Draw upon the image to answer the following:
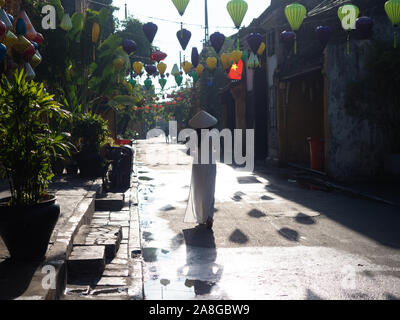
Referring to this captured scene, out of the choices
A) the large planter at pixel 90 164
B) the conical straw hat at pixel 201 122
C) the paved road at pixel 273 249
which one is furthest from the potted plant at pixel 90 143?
the conical straw hat at pixel 201 122

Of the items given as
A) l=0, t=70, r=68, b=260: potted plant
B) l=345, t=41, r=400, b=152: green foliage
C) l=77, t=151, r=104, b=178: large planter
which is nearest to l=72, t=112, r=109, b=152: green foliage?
l=77, t=151, r=104, b=178: large planter

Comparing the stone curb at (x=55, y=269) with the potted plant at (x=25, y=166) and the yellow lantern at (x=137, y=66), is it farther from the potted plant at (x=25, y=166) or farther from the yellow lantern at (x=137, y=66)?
the yellow lantern at (x=137, y=66)

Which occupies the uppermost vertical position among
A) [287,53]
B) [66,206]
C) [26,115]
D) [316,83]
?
[287,53]

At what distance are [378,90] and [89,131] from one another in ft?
26.8

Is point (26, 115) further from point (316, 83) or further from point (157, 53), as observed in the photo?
point (316, 83)

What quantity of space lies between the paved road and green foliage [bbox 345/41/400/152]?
279 cm

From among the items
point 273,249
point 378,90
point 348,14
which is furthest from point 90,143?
point 378,90

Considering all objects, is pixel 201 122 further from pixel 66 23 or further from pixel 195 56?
pixel 195 56

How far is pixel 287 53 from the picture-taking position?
20359 millimetres

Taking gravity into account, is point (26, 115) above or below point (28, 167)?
above

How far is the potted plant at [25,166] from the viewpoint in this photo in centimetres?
481
